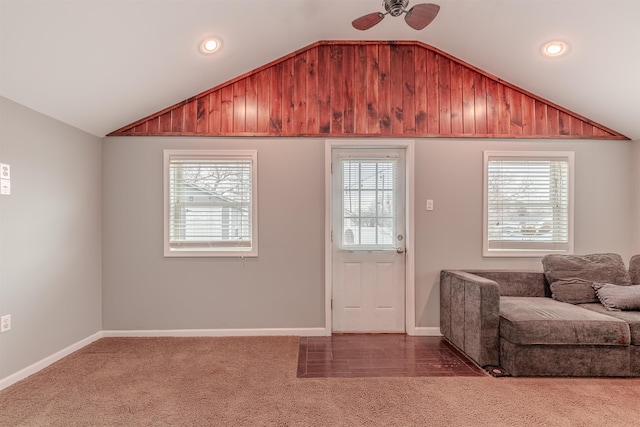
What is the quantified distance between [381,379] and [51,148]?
3.35 meters

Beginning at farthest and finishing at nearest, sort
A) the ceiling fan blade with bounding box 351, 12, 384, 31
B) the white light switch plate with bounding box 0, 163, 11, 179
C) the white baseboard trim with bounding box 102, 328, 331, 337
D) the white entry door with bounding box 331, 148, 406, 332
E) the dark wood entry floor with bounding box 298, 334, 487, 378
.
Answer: the white entry door with bounding box 331, 148, 406, 332 → the white baseboard trim with bounding box 102, 328, 331, 337 → the dark wood entry floor with bounding box 298, 334, 487, 378 → the white light switch plate with bounding box 0, 163, 11, 179 → the ceiling fan blade with bounding box 351, 12, 384, 31

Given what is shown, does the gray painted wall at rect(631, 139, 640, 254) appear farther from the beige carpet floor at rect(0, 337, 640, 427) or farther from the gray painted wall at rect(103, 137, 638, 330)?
the beige carpet floor at rect(0, 337, 640, 427)

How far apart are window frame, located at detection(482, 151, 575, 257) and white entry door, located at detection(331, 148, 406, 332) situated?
864mm

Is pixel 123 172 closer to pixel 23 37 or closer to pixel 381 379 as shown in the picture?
pixel 23 37

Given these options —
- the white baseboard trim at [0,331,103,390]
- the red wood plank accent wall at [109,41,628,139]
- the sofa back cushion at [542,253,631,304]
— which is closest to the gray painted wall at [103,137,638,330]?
the red wood plank accent wall at [109,41,628,139]

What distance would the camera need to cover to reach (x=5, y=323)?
8.75 feet

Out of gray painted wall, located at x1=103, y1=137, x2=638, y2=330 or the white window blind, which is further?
the white window blind

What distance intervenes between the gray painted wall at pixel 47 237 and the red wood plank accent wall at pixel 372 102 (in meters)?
1.00

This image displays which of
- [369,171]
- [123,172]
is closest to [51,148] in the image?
[123,172]

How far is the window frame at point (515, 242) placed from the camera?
3924mm

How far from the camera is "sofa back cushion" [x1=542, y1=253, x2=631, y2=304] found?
3.37m

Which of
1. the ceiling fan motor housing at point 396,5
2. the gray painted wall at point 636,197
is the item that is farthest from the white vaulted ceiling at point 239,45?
the ceiling fan motor housing at point 396,5

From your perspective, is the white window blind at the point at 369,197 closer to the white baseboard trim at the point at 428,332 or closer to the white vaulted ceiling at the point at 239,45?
the white baseboard trim at the point at 428,332

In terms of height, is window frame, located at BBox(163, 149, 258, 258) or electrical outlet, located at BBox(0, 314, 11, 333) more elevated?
window frame, located at BBox(163, 149, 258, 258)
